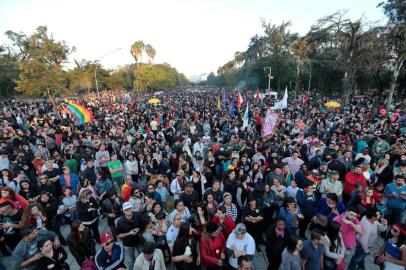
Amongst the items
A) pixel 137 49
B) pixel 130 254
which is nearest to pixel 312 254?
pixel 130 254

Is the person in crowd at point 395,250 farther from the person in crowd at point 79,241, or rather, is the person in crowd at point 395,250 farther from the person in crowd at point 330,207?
the person in crowd at point 79,241

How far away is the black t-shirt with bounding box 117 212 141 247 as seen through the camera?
13.8ft

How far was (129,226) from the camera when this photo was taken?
4223 millimetres

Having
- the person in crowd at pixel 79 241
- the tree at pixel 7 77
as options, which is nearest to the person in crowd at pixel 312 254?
the person in crowd at pixel 79 241

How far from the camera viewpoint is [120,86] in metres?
67.6

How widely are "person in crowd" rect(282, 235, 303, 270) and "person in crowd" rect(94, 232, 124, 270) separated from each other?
2.26 metres

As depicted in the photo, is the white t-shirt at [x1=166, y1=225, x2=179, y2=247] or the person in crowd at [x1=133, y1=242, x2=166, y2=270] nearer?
the person in crowd at [x1=133, y1=242, x2=166, y2=270]

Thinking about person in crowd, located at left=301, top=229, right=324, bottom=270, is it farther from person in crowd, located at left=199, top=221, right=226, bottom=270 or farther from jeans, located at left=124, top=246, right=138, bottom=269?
jeans, located at left=124, top=246, right=138, bottom=269

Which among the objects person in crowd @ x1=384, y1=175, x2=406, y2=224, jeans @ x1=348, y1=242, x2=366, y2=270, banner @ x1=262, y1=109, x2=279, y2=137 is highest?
banner @ x1=262, y1=109, x2=279, y2=137

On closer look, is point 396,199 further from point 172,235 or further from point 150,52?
point 150,52

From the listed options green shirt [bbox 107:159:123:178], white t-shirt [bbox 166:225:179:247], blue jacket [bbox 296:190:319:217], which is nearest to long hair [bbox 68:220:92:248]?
white t-shirt [bbox 166:225:179:247]

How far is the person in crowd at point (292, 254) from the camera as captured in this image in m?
3.55

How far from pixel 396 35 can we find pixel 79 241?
2880 cm

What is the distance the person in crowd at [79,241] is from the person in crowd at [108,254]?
0.53 meters
